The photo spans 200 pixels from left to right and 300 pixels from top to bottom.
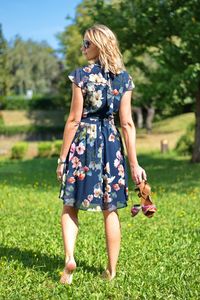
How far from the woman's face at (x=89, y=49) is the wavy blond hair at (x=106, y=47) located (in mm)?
46

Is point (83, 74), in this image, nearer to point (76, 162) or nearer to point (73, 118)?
point (73, 118)

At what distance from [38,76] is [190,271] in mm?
97223

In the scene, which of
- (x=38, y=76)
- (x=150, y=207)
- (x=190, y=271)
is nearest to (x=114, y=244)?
(x=150, y=207)

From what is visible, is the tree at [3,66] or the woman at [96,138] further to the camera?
the tree at [3,66]

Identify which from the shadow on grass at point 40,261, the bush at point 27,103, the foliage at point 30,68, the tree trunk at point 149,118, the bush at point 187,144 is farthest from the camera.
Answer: the foliage at point 30,68

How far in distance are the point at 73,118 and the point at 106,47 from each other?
68 centimetres

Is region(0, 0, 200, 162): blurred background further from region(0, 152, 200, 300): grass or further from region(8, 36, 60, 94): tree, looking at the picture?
region(8, 36, 60, 94): tree

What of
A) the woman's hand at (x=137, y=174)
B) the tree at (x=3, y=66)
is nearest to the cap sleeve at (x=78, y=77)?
the woman's hand at (x=137, y=174)

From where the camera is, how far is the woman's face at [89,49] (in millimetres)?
4473

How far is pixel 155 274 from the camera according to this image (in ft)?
15.9

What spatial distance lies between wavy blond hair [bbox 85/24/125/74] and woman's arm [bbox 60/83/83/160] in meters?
0.34

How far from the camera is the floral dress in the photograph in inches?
175

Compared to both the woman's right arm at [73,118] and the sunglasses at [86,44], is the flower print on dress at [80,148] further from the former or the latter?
the sunglasses at [86,44]

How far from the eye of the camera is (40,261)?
17.7 ft
